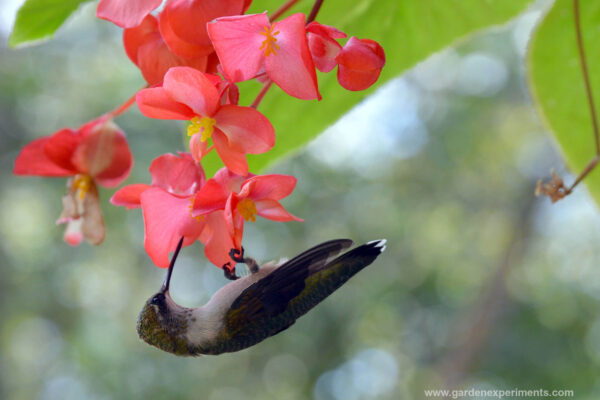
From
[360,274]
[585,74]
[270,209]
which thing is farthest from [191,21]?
[360,274]

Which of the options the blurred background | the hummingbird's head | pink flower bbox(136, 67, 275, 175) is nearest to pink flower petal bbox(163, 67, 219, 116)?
pink flower bbox(136, 67, 275, 175)

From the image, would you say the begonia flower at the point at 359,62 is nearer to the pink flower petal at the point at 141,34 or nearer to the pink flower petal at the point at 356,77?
the pink flower petal at the point at 356,77

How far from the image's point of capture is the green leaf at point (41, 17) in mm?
479

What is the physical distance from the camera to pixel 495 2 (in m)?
0.58

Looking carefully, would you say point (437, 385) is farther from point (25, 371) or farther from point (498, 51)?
point (25, 371)

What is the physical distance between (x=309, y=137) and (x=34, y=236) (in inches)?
187

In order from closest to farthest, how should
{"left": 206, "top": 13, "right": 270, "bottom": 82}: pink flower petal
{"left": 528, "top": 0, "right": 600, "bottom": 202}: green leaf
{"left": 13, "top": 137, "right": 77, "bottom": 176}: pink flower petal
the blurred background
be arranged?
{"left": 206, "top": 13, "right": 270, "bottom": 82}: pink flower petal < {"left": 13, "top": 137, "right": 77, "bottom": 176}: pink flower petal < {"left": 528, "top": 0, "right": 600, "bottom": 202}: green leaf < the blurred background

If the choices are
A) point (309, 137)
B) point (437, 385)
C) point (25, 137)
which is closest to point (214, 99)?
point (309, 137)

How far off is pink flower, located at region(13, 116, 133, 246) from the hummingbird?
11 cm

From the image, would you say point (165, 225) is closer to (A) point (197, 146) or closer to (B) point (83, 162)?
(A) point (197, 146)

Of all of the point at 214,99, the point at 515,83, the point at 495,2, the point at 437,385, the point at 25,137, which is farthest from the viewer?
the point at 515,83

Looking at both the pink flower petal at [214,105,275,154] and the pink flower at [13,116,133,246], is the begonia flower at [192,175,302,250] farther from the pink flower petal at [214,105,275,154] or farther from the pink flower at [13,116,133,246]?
the pink flower at [13,116,133,246]

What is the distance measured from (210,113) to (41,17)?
219 millimetres

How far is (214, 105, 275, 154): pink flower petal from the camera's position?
1.16ft
